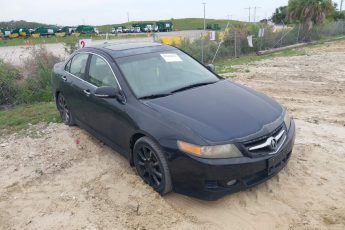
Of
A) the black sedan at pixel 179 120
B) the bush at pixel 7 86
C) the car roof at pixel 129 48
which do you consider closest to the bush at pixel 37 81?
the bush at pixel 7 86

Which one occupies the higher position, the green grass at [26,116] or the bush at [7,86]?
the bush at [7,86]

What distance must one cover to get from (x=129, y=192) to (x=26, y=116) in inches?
167

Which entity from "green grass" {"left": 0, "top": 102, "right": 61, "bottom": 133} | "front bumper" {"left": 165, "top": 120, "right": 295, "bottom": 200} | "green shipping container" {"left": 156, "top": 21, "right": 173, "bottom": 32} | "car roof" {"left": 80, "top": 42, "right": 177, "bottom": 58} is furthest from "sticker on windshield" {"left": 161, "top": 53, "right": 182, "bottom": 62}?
"green shipping container" {"left": 156, "top": 21, "right": 173, "bottom": 32}

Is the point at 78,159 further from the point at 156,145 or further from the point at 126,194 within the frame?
the point at 156,145

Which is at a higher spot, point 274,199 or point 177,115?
point 177,115

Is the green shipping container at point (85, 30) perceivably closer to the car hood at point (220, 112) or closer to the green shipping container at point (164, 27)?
the green shipping container at point (164, 27)

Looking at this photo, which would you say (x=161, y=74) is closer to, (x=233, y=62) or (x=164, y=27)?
(x=233, y=62)

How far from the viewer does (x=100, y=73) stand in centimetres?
504

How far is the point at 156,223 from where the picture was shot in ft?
11.9

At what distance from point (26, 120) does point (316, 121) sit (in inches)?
219

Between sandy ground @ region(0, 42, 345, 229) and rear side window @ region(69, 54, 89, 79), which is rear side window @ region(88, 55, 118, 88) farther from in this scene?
sandy ground @ region(0, 42, 345, 229)

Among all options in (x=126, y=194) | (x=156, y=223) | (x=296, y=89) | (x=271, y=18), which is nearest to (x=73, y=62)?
(x=126, y=194)

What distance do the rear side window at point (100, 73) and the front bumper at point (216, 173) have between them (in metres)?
1.55

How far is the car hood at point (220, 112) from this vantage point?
143 inches
